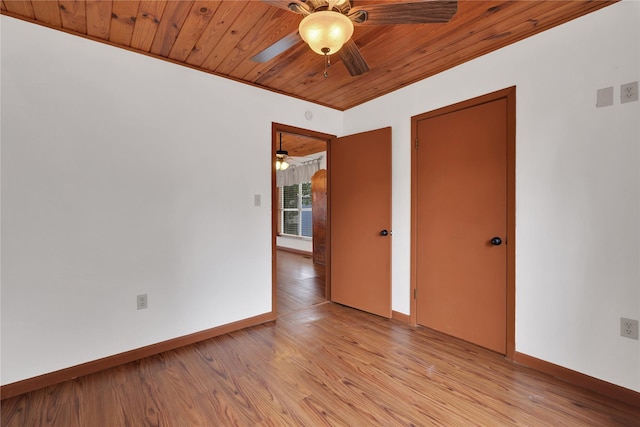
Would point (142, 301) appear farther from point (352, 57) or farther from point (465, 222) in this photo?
point (465, 222)

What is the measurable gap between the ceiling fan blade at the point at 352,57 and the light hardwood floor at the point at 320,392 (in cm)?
214

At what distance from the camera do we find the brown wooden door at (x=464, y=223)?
2.34m

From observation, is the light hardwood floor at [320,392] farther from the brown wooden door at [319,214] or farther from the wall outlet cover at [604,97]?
the brown wooden door at [319,214]

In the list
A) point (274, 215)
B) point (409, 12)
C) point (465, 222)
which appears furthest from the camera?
point (274, 215)

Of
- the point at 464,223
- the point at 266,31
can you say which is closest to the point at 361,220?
the point at 464,223

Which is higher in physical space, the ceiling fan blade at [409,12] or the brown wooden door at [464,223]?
the ceiling fan blade at [409,12]

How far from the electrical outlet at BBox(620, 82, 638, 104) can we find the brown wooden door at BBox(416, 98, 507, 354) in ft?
2.12

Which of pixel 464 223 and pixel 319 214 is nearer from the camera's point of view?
pixel 464 223

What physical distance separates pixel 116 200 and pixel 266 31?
167cm

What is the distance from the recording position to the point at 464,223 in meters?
2.54

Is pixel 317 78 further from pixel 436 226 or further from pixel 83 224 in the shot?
pixel 83 224

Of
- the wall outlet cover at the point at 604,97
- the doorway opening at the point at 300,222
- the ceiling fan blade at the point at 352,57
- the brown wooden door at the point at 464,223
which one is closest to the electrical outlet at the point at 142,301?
the doorway opening at the point at 300,222

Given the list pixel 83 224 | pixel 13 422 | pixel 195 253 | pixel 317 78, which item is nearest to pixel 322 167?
pixel 317 78

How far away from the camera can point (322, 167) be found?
252 inches
